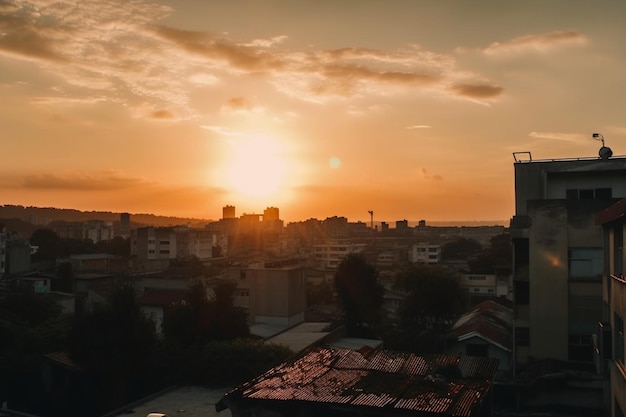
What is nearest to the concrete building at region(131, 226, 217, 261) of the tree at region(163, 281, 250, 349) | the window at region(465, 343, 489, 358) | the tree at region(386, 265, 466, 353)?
the tree at region(386, 265, 466, 353)

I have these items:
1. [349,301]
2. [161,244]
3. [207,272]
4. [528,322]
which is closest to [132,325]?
[528,322]

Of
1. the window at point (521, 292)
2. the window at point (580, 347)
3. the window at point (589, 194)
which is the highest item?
the window at point (589, 194)

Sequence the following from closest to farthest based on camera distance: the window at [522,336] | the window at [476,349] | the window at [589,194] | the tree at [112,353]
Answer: the window at [522,336]
the window at [589,194]
the tree at [112,353]
the window at [476,349]

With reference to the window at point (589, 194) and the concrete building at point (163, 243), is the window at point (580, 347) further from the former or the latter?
the concrete building at point (163, 243)

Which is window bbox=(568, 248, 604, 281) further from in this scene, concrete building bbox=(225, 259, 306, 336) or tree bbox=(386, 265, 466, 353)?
concrete building bbox=(225, 259, 306, 336)

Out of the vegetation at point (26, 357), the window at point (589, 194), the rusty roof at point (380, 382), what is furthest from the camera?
the vegetation at point (26, 357)

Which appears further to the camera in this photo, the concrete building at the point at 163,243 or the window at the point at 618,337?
the concrete building at the point at 163,243

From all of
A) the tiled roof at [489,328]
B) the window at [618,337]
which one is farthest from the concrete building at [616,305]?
the tiled roof at [489,328]

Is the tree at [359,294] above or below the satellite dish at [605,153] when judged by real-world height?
below

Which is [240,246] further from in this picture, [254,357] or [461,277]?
[254,357]
